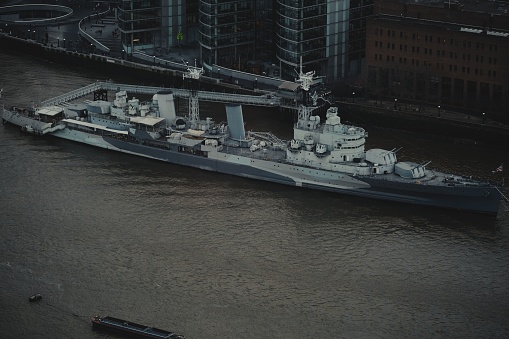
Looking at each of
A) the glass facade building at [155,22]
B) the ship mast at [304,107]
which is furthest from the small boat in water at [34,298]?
the glass facade building at [155,22]

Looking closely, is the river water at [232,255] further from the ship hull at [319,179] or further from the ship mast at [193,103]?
the ship mast at [193,103]

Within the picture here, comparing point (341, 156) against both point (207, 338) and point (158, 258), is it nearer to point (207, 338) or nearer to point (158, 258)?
point (158, 258)

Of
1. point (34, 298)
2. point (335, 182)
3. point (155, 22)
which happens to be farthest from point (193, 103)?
point (34, 298)

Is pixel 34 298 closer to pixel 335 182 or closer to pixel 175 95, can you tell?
pixel 335 182

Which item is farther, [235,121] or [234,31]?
[234,31]

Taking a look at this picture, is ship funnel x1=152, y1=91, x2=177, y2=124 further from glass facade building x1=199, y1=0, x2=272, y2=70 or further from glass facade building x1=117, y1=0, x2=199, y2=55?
glass facade building x1=117, y1=0, x2=199, y2=55

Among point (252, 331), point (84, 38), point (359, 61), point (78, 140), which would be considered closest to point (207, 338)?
point (252, 331)
